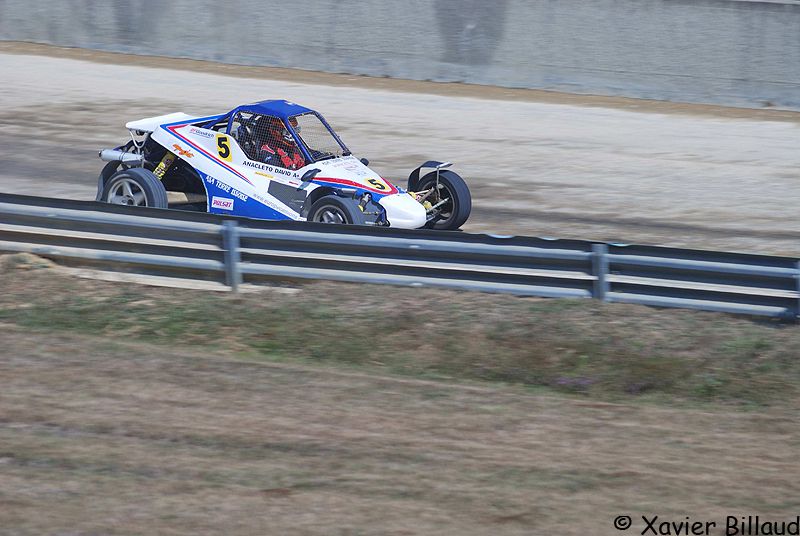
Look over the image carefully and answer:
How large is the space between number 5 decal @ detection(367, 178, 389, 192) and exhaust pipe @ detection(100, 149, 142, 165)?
2823 mm

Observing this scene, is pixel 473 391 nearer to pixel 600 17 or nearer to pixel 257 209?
pixel 257 209

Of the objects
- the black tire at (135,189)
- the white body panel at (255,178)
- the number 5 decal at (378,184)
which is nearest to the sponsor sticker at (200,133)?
the white body panel at (255,178)

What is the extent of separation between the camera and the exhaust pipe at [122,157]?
40.8ft

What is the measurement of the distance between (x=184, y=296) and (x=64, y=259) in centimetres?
153

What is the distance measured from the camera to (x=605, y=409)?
7590mm

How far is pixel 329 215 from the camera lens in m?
11.3

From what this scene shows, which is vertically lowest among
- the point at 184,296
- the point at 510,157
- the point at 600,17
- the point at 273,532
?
the point at 273,532

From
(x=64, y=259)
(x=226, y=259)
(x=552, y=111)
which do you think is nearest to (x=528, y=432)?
(x=226, y=259)

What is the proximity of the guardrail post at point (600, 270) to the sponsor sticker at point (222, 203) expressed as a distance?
456 cm

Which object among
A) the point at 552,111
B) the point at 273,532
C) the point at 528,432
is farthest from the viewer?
the point at 552,111

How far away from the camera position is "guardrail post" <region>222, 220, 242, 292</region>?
32.8 ft

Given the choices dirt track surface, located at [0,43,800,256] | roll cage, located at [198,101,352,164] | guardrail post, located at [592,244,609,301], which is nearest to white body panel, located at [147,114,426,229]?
roll cage, located at [198,101,352,164]

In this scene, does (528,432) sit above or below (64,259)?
below

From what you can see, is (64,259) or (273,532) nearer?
(273,532)
